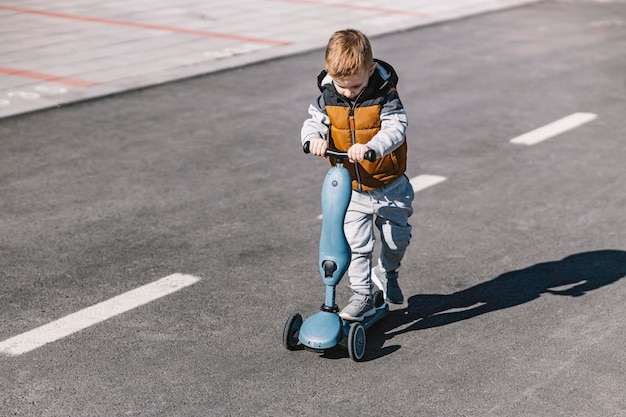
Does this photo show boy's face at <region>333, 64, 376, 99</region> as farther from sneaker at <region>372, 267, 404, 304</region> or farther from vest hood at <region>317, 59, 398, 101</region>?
sneaker at <region>372, 267, 404, 304</region>

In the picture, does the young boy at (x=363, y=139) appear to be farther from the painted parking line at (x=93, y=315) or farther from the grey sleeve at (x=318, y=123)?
the painted parking line at (x=93, y=315)

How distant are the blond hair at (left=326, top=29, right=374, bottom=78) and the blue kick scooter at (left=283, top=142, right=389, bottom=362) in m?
0.42

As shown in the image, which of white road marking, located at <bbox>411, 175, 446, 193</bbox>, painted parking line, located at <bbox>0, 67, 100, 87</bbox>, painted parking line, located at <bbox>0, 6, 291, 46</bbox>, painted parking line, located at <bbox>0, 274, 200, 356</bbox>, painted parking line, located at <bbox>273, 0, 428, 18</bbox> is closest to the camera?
painted parking line, located at <bbox>0, 274, 200, 356</bbox>

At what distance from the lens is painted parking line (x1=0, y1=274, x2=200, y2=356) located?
5.84 metres

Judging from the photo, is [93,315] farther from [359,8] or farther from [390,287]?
[359,8]

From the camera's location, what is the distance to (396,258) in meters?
6.13

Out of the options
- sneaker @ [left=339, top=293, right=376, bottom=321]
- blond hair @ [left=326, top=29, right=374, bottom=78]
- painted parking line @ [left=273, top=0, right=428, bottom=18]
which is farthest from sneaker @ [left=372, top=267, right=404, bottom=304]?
painted parking line @ [left=273, top=0, right=428, bottom=18]

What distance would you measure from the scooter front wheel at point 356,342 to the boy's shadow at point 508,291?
12cm

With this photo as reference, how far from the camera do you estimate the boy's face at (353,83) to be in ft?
17.8

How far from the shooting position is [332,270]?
558cm

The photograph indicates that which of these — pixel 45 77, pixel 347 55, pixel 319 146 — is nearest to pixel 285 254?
pixel 319 146

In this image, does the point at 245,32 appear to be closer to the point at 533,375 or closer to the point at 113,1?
the point at 113,1

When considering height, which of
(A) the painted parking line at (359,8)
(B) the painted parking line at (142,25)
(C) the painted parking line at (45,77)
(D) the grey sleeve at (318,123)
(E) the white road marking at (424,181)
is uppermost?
(D) the grey sleeve at (318,123)

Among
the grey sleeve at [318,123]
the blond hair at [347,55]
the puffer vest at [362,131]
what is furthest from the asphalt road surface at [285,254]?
the blond hair at [347,55]
